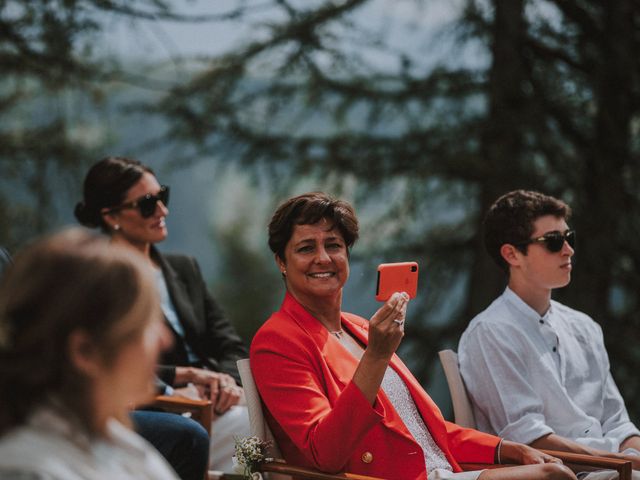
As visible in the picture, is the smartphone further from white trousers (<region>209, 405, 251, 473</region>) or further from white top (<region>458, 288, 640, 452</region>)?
white trousers (<region>209, 405, 251, 473</region>)

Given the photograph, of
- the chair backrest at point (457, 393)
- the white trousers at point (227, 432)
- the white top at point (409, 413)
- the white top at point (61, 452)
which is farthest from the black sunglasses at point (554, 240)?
the white top at point (61, 452)

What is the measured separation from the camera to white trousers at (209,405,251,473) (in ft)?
12.0

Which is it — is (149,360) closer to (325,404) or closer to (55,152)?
(325,404)

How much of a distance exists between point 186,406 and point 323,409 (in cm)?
A: 100

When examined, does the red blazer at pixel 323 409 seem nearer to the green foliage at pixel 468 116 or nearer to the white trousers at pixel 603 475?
the white trousers at pixel 603 475

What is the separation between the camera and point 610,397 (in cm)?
346

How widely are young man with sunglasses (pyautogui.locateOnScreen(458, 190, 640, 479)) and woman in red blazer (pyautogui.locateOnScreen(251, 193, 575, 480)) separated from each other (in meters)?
0.33

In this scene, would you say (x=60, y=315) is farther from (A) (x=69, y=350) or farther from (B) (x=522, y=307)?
(B) (x=522, y=307)

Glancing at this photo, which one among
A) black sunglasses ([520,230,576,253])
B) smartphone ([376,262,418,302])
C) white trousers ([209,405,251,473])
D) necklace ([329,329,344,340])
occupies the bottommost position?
white trousers ([209,405,251,473])

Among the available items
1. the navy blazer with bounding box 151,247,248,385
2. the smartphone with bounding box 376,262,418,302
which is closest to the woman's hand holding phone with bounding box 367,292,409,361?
the smartphone with bounding box 376,262,418,302

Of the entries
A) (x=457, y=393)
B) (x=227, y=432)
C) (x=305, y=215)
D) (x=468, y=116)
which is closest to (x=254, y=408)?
(x=305, y=215)

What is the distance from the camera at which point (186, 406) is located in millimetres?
3279

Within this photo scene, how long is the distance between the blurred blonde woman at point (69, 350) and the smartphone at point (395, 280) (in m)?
1.40

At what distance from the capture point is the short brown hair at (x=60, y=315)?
Answer: 1.20m
